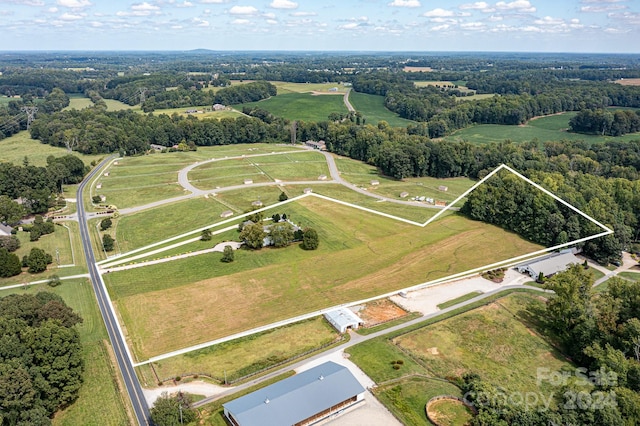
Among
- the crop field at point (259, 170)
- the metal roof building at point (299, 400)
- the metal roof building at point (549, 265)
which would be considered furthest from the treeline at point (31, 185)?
the metal roof building at point (549, 265)

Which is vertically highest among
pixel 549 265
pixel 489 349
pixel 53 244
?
pixel 53 244

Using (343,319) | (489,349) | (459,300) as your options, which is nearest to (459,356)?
(489,349)

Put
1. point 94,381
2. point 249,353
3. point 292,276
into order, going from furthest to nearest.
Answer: point 292,276
point 249,353
point 94,381

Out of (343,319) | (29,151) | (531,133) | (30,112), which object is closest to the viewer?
(343,319)

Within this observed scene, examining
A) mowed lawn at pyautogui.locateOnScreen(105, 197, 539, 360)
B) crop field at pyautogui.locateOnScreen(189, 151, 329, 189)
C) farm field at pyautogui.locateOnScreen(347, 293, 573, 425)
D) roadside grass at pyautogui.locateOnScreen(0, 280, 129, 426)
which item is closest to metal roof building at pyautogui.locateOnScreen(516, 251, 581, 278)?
mowed lawn at pyautogui.locateOnScreen(105, 197, 539, 360)

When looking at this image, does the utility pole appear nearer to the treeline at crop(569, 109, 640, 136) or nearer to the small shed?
the small shed

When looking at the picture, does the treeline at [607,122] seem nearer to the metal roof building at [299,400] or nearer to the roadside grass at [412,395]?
the roadside grass at [412,395]

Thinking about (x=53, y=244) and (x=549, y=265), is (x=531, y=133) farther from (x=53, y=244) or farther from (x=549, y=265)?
(x=53, y=244)
